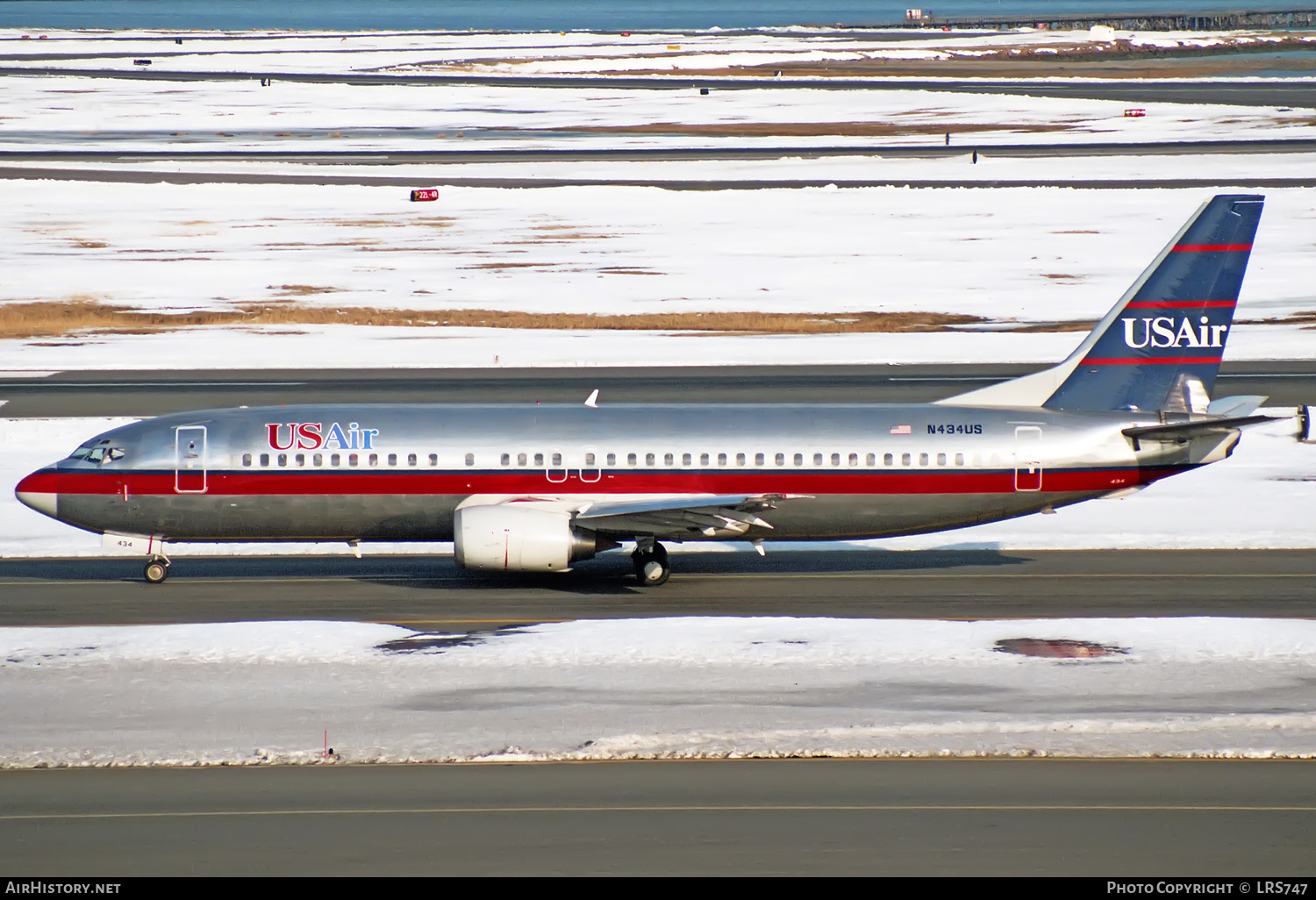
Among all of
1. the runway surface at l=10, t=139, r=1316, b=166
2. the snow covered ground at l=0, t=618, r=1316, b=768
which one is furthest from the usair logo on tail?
the runway surface at l=10, t=139, r=1316, b=166

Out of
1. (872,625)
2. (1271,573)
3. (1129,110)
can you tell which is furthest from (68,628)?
(1129,110)

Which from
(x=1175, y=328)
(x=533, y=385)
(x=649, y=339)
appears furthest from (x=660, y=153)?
(x=1175, y=328)

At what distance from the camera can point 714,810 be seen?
20.7 metres

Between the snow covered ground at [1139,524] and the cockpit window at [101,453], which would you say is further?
the snow covered ground at [1139,524]

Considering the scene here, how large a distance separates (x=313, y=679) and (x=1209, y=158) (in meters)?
100.0

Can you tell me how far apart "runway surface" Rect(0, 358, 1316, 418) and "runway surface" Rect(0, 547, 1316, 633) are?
53.7 feet

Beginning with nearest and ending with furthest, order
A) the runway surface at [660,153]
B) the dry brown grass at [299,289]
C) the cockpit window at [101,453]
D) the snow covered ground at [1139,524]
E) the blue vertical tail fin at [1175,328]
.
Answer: the cockpit window at [101,453], the blue vertical tail fin at [1175,328], the snow covered ground at [1139,524], the dry brown grass at [299,289], the runway surface at [660,153]

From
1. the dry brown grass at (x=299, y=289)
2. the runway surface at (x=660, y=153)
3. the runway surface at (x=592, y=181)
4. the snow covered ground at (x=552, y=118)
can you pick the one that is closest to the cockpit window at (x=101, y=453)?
the dry brown grass at (x=299, y=289)

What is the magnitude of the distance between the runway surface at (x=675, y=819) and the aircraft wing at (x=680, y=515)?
1099 centimetres

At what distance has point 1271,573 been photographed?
34906 mm

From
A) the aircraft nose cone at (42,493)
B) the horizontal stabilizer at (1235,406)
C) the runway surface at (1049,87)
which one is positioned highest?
the runway surface at (1049,87)

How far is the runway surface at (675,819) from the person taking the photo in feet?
62.0

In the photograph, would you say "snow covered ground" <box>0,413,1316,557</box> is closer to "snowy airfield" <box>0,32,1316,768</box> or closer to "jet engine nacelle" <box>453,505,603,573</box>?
"snowy airfield" <box>0,32,1316,768</box>

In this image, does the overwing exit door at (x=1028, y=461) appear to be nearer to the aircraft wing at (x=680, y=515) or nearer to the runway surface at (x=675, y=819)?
the aircraft wing at (x=680, y=515)
